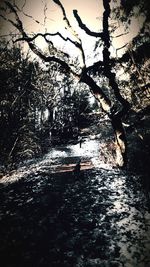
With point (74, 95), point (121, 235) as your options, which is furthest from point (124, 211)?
point (74, 95)

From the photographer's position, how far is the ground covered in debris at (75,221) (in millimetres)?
5309

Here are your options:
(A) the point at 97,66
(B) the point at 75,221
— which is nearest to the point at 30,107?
(A) the point at 97,66

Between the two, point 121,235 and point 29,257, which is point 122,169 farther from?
point 29,257

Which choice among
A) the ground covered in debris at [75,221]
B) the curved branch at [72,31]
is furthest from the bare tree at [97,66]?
the ground covered in debris at [75,221]

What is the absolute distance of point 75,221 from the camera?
6.91 m

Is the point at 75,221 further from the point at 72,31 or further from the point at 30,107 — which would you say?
the point at 30,107

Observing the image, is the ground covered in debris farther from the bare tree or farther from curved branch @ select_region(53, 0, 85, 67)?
curved branch @ select_region(53, 0, 85, 67)

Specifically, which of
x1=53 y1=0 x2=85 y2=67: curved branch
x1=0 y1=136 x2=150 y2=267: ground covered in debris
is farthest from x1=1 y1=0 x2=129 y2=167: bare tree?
x1=0 y1=136 x2=150 y2=267: ground covered in debris

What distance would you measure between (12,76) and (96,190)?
10.6 meters

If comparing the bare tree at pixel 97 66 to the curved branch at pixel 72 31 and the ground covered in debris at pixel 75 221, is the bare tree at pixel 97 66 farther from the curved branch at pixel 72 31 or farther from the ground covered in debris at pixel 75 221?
the ground covered in debris at pixel 75 221

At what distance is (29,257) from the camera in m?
5.41

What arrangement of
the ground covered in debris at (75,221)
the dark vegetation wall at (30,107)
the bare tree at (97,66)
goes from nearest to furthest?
the ground covered in debris at (75,221) < the bare tree at (97,66) < the dark vegetation wall at (30,107)

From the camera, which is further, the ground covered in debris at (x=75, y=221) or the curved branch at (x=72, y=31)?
the curved branch at (x=72, y=31)

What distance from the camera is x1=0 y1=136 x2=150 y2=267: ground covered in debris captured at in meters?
5.31
